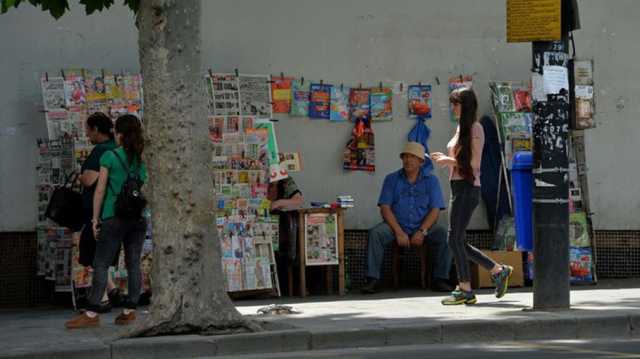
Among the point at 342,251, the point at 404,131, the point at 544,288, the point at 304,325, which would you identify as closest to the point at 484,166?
the point at 404,131

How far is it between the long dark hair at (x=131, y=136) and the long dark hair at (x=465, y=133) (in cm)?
288

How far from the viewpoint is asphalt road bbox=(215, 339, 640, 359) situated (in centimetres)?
901

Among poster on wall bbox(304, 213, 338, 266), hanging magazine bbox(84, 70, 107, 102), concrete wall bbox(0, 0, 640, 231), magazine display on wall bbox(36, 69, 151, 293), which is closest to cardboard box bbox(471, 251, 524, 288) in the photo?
concrete wall bbox(0, 0, 640, 231)

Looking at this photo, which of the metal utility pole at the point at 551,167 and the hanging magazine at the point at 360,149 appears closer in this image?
the metal utility pole at the point at 551,167

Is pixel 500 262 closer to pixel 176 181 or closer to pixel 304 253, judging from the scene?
pixel 304 253

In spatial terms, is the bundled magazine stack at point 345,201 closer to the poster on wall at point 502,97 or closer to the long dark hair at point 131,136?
the poster on wall at point 502,97

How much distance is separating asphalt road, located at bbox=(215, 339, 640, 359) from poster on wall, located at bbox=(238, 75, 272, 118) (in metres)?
4.10

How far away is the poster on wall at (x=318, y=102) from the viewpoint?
1382 centimetres

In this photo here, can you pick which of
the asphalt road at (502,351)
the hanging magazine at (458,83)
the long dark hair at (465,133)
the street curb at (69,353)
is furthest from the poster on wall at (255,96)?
the street curb at (69,353)

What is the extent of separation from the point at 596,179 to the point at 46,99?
6.31m

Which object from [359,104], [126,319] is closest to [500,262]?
[359,104]

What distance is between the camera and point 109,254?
1084 cm

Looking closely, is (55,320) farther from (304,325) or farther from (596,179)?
(596,179)

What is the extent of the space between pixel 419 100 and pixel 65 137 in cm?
403
